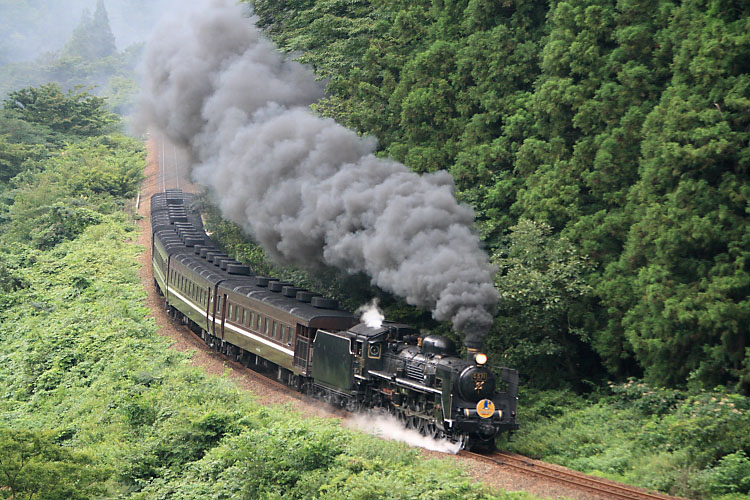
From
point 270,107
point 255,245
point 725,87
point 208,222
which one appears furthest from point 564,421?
point 208,222

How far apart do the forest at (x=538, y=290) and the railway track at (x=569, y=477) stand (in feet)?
1.94

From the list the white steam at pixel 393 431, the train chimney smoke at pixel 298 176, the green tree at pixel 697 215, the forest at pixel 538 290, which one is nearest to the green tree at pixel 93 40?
the train chimney smoke at pixel 298 176

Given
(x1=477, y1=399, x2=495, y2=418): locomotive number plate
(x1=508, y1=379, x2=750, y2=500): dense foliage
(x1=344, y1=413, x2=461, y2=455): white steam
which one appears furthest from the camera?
(x1=344, y1=413, x2=461, y2=455): white steam

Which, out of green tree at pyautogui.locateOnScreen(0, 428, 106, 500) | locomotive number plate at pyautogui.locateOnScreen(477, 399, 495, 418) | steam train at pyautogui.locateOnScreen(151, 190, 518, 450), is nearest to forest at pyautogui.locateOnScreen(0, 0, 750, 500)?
green tree at pyautogui.locateOnScreen(0, 428, 106, 500)

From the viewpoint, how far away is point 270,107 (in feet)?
77.8

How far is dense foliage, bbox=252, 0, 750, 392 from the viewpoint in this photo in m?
13.4

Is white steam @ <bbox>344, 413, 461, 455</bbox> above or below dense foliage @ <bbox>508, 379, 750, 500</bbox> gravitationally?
below

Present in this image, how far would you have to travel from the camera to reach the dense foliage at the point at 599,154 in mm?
13352

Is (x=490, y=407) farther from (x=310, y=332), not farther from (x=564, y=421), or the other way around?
(x=310, y=332)

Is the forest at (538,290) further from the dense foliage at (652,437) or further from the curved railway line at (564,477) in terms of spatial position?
the curved railway line at (564,477)

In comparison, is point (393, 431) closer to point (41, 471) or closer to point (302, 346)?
point (302, 346)

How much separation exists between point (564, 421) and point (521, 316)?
2.58 m

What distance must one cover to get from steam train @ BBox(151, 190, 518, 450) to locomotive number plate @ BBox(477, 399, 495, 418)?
0.02 metres

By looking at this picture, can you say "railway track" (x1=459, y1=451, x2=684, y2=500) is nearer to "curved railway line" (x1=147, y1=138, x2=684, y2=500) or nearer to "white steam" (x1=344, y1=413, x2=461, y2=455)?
"curved railway line" (x1=147, y1=138, x2=684, y2=500)
